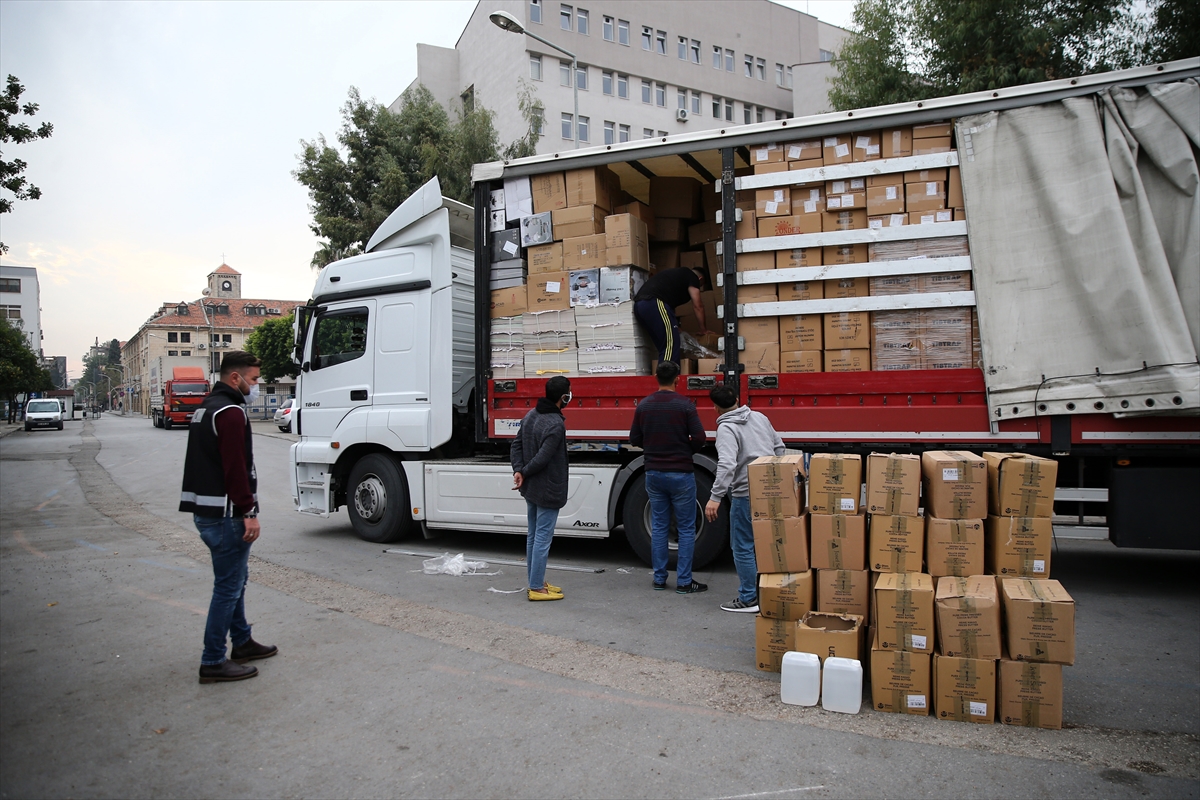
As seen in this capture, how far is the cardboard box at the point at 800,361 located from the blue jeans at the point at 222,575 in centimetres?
416

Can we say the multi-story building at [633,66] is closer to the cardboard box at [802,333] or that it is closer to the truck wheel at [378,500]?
the truck wheel at [378,500]

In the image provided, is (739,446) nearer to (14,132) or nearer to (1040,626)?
(1040,626)

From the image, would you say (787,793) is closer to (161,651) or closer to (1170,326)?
(161,651)

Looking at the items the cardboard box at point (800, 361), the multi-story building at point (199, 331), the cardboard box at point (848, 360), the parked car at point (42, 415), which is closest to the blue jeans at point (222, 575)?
the cardboard box at point (800, 361)

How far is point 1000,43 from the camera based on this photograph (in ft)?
40.5

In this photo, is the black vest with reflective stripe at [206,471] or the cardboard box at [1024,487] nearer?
the cardboard box at [1024,487]

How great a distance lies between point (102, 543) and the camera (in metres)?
8.24

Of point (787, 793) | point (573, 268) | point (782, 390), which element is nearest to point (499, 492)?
point (573, 268)

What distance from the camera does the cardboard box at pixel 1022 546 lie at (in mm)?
3979

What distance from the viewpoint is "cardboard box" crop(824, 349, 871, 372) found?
5.92 meters

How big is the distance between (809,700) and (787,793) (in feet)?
2.93

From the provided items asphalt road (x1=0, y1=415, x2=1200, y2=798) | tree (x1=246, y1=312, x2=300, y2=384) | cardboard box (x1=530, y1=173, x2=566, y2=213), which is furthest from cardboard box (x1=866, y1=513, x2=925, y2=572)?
tree (x1=246, y1=312, x2=300, y2=384)

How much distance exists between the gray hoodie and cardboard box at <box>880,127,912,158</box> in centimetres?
239

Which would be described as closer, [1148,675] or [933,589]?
[933,589]
